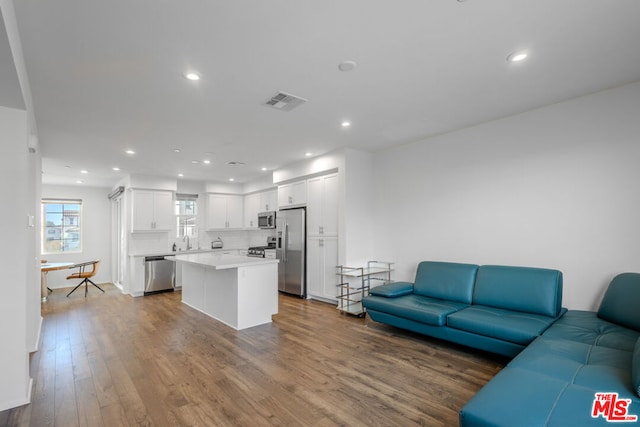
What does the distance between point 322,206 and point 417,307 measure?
A: 105 inches

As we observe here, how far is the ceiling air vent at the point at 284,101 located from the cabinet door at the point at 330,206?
85.3 inches

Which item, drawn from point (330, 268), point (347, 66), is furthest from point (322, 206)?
point (347, 66)

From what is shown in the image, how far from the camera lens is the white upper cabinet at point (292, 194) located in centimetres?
608

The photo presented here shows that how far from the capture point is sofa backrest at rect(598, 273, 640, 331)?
2.62m

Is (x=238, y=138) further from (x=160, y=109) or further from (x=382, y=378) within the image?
(x=382, y=378)

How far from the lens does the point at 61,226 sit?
305 inches

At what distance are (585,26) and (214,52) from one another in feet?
8.89

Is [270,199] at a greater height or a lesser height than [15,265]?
greater

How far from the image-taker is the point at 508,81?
2.88m

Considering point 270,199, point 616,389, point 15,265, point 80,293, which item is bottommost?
point 80,293

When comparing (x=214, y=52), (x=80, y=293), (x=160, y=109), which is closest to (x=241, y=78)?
(x=214, y=52)

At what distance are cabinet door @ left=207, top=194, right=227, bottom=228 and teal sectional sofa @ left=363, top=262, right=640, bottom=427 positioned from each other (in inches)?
214

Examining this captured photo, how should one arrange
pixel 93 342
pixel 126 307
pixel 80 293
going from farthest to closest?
pixel 80 293
pixel 126 307
pixel 93 342
